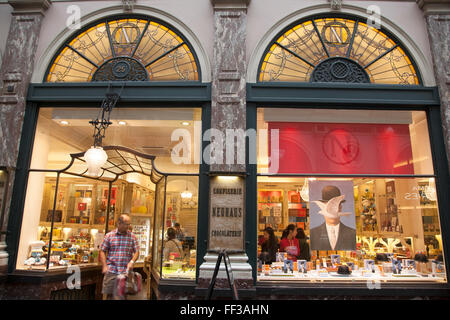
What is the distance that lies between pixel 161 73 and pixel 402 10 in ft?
19.2

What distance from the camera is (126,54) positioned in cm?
727

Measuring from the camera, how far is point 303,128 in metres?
6.82

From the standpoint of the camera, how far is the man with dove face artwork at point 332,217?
20.9ft

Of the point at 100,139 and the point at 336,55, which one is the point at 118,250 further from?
the point at 336,55

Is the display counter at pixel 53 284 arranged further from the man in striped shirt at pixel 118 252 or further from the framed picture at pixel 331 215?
the framed picture at pixel 331 215

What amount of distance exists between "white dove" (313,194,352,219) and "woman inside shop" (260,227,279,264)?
3.70ft

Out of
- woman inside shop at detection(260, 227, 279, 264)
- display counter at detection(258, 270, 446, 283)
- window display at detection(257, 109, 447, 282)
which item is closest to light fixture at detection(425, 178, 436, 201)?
window display at detection(257, 109, 447, 282)

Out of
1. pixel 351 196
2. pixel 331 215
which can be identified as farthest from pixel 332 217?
pixel 351 196

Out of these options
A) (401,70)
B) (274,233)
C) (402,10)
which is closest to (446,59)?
(401,70)

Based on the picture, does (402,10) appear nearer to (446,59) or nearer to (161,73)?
(446,59)

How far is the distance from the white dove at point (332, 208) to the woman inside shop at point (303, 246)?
599mm

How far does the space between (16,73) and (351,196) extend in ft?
26.1
